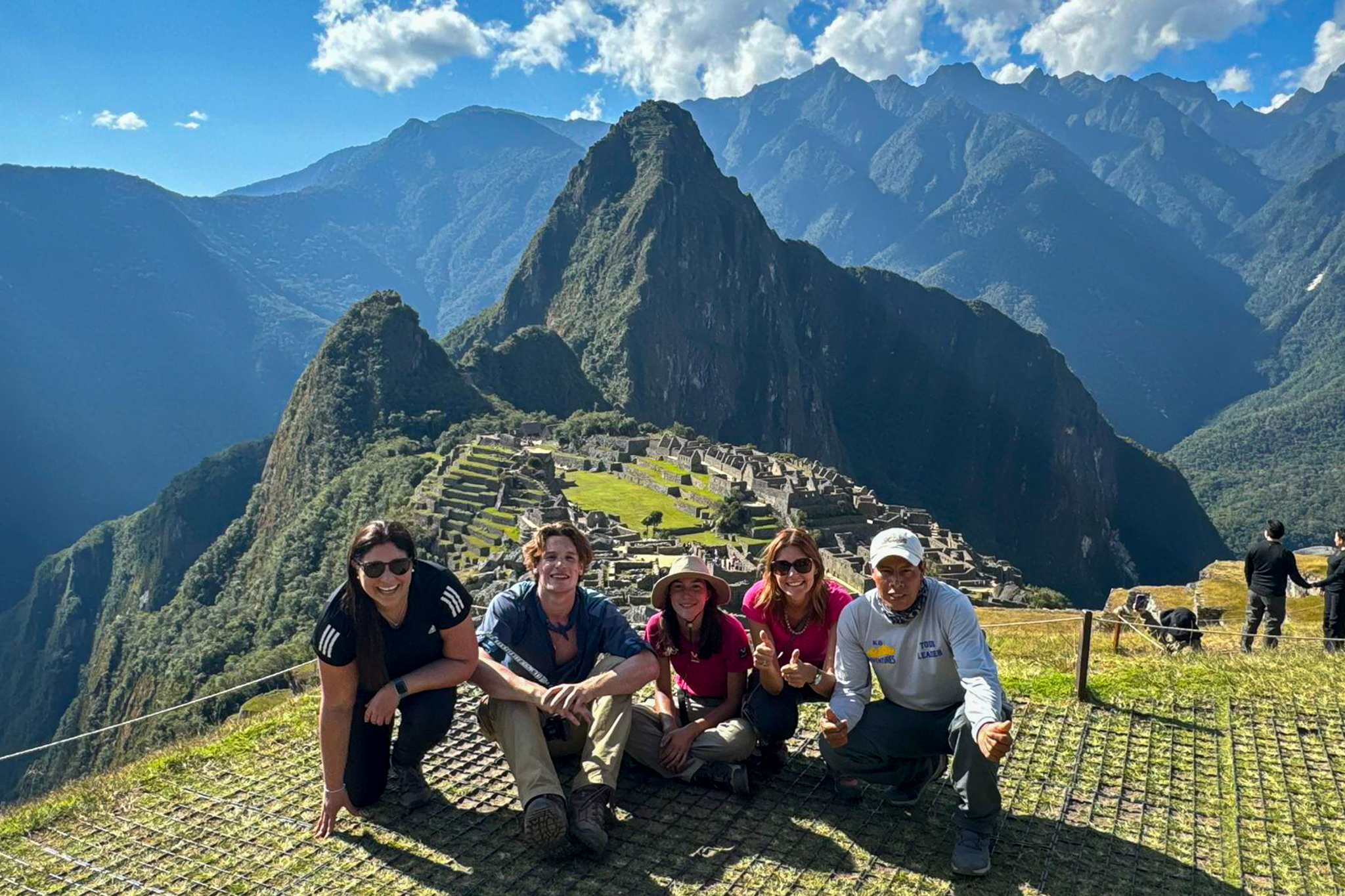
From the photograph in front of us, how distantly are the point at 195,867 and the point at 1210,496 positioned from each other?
130016 mm

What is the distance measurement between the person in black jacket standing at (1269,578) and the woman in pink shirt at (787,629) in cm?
573

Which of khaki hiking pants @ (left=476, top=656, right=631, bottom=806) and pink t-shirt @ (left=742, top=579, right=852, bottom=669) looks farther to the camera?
pink t-shirt @ (left=742, top=579, right=852, bottom=669)

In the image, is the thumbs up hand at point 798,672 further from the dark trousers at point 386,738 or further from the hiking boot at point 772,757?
the dark trousers at point 386,738

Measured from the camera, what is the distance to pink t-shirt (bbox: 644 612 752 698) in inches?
166

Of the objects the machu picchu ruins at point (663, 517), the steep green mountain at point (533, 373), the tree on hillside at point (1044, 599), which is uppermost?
the steep green mountain at point (533, 373)

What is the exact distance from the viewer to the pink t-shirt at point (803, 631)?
4230 mm

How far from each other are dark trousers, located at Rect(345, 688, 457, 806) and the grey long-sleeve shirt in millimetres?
1884

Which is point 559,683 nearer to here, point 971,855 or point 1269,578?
point 971,855

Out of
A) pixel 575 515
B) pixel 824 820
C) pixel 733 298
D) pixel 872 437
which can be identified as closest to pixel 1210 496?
pixel 872 437

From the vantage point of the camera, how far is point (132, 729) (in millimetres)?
29359

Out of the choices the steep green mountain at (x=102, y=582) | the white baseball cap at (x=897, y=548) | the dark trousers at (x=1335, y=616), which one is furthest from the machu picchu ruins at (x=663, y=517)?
the steep green mountain at (x=102, y=582)

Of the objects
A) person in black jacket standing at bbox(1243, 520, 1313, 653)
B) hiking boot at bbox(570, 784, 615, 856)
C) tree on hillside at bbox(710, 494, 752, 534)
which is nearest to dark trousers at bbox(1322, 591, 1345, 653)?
person in black jacket standing at bbox(1243, 520, 1313, 653)

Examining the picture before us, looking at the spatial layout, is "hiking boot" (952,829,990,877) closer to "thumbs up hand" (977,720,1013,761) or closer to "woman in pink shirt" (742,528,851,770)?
"thumbs up hand" (977,720,1013,761)

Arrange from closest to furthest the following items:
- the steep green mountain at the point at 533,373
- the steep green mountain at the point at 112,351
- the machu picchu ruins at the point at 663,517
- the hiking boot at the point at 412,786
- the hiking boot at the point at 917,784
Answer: the hiking boot at the point at 917,784
the hiking boot at the point at 412,786
the machu picchu ruins at the point at 663,517
the steep green mountain at the point at 533,373
the steep green mountain at the point at 112,351
